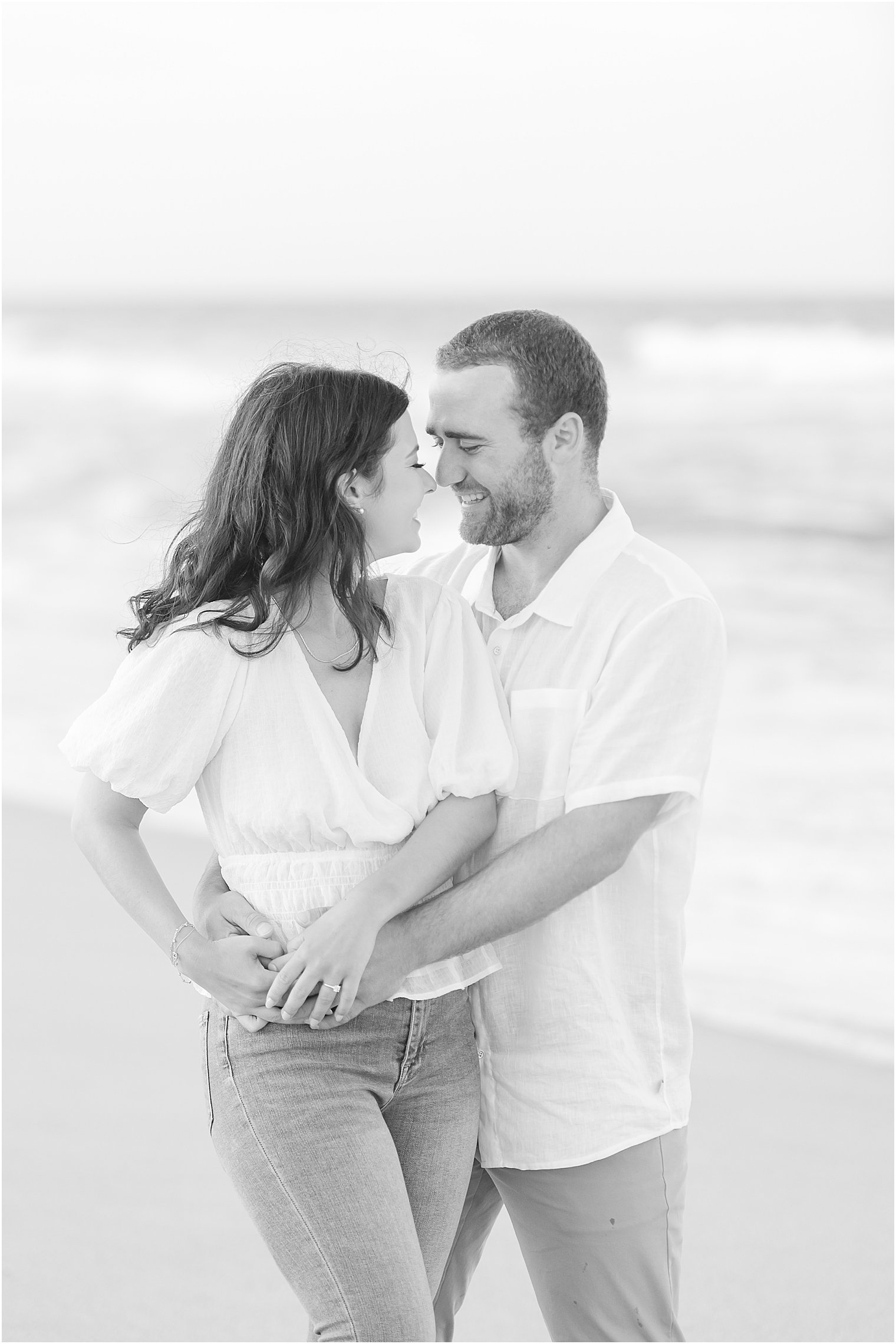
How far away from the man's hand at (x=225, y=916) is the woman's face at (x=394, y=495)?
1.69 ft

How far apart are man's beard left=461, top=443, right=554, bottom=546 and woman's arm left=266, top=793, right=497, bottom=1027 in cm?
53

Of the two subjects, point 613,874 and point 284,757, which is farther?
point 613,874

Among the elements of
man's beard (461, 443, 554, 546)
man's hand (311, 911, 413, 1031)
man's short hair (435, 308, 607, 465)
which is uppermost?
man's short hair (435, 308, 607, 465)

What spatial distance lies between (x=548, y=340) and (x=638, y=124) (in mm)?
10372

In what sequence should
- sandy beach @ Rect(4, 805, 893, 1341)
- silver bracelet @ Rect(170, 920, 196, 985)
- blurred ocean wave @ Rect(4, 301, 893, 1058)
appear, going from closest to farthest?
silver bracelet @ Rect(170, 920, 196, 985)
sandy beach @ Rect(4, 805, 893, 1341)
blurred ocean wave @ Rect(4, 301, 893, 1058)

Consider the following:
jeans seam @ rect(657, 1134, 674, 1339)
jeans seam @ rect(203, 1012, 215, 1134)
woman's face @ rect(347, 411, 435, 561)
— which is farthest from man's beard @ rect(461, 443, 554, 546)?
jeans seam @ rect(657, 1134, 674, 1339)

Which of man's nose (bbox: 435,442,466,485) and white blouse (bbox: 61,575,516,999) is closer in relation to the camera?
white blouse (bbox: 61,575,516,999)

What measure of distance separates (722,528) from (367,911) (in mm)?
10035

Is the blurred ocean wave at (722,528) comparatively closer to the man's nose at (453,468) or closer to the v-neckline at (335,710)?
the man's nose at (453,468)

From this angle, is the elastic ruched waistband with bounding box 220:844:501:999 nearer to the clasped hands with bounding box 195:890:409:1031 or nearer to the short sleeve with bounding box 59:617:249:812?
the clasped hands with bounding box 195:890:409:1031

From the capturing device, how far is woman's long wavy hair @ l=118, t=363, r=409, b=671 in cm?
166

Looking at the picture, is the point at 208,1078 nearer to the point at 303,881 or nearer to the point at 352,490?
the point at 303,881

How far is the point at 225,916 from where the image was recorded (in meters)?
1.67

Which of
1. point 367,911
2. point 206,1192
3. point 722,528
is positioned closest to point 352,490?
point 367,911
